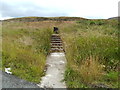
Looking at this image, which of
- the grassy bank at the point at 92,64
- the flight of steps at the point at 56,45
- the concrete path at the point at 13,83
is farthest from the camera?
the flight of steps at the point at 56,45

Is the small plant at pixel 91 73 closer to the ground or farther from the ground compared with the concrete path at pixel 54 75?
farther from the ground

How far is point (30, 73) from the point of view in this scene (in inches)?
226

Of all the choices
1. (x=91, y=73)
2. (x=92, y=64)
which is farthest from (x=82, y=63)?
(x=91, y=73)

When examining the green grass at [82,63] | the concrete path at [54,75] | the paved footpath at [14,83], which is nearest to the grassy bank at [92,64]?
the green grass at [82,63]

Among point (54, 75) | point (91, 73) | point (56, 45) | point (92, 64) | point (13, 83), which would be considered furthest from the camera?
point (56, 45)

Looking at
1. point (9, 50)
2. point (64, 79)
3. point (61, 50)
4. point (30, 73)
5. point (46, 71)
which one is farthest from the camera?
point (61, 50)

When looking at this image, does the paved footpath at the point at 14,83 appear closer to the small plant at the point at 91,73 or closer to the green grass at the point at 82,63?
the green grass at the point at 82,63

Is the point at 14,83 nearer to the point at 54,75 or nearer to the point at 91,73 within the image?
the point at 54,75

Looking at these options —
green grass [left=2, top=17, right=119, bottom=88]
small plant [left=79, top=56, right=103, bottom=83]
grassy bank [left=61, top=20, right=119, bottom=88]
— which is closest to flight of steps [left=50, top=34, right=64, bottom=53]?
green grass [left=2, top=17, right=119, bottom=88]

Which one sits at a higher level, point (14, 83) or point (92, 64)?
point (92, 64)

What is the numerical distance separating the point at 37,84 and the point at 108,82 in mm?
1883

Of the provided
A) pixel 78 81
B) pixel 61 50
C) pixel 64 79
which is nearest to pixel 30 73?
pixel 64 79

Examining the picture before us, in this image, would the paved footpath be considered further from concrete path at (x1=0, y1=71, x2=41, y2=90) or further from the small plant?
the small plant

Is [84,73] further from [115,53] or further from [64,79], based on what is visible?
[115,53]
